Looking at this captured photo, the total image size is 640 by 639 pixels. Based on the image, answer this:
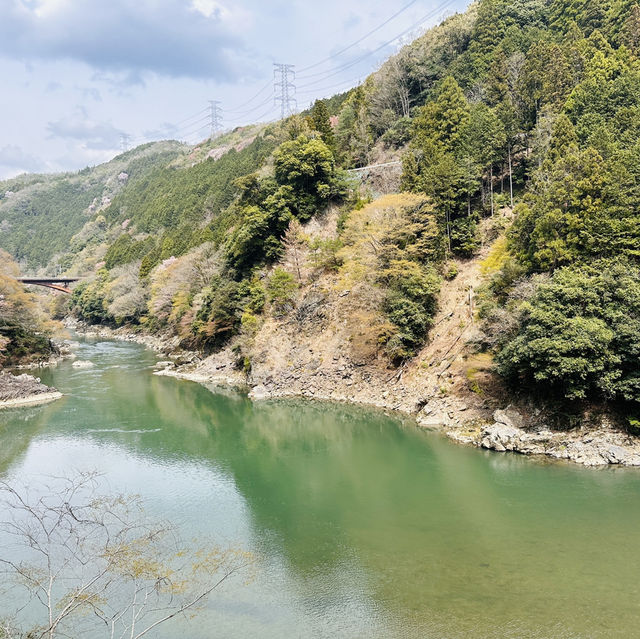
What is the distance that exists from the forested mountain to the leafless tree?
546 inches

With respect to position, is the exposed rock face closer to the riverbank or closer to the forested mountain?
the forested mountain

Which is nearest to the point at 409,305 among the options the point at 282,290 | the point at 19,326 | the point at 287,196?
the point at 282,290

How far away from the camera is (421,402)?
2434 cm

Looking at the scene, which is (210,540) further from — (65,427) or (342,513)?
(65,427)

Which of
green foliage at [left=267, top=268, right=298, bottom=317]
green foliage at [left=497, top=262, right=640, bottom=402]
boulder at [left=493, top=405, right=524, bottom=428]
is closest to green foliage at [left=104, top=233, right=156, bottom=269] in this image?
green foliage at [left=267, top=268, right=298, bottom=317]

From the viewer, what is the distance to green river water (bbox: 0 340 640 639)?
10273mm

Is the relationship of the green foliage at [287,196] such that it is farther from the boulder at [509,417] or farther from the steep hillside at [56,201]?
the steep hillside at [56,201]

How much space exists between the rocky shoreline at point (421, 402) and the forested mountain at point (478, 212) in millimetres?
1554

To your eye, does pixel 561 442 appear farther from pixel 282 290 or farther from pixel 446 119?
pixel 446 119

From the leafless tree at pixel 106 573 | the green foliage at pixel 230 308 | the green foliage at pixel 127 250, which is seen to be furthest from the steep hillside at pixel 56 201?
the leafless tree at pixel 106 573

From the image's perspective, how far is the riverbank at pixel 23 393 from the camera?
28938 mm

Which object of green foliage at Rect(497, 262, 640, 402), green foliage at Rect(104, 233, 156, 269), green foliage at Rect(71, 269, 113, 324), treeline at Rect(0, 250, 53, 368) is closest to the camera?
green foliage at Rect(497, 262, 640, 402)

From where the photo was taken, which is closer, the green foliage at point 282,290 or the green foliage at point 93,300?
the green foliage at point 282,290

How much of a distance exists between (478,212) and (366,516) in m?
23.2
